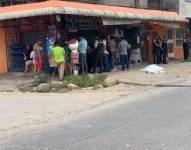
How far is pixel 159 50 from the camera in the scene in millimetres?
28453

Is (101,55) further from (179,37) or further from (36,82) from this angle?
(179,37)

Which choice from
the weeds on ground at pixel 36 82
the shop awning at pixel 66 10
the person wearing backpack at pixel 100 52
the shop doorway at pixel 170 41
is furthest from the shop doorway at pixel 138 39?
the weeds on ground at pixel 36 82

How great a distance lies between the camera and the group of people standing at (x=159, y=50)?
28172 mm

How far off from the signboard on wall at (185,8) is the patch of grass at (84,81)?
14822mm

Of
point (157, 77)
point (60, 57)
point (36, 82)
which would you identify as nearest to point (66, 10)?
point (60, 57)

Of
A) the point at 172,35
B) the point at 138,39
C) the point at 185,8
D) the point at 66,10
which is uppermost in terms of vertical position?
the point at 185,8

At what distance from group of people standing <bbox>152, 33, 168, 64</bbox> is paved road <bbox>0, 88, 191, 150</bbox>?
1584 cm

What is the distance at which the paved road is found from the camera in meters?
8.16

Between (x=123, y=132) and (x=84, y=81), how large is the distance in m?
9.05

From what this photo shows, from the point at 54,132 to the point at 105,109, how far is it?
3.06 metres

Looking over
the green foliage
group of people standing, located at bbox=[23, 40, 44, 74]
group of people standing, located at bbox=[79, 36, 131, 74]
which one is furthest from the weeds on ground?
group of people standing, located at bbox=[79, 36, 131, 74]

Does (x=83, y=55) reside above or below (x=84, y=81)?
above

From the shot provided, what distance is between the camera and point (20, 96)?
1625 centimetres

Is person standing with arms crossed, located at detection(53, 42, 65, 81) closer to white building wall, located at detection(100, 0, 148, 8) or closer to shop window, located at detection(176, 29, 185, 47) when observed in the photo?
white building wall, located at detection(100, 0, 148, 8)
